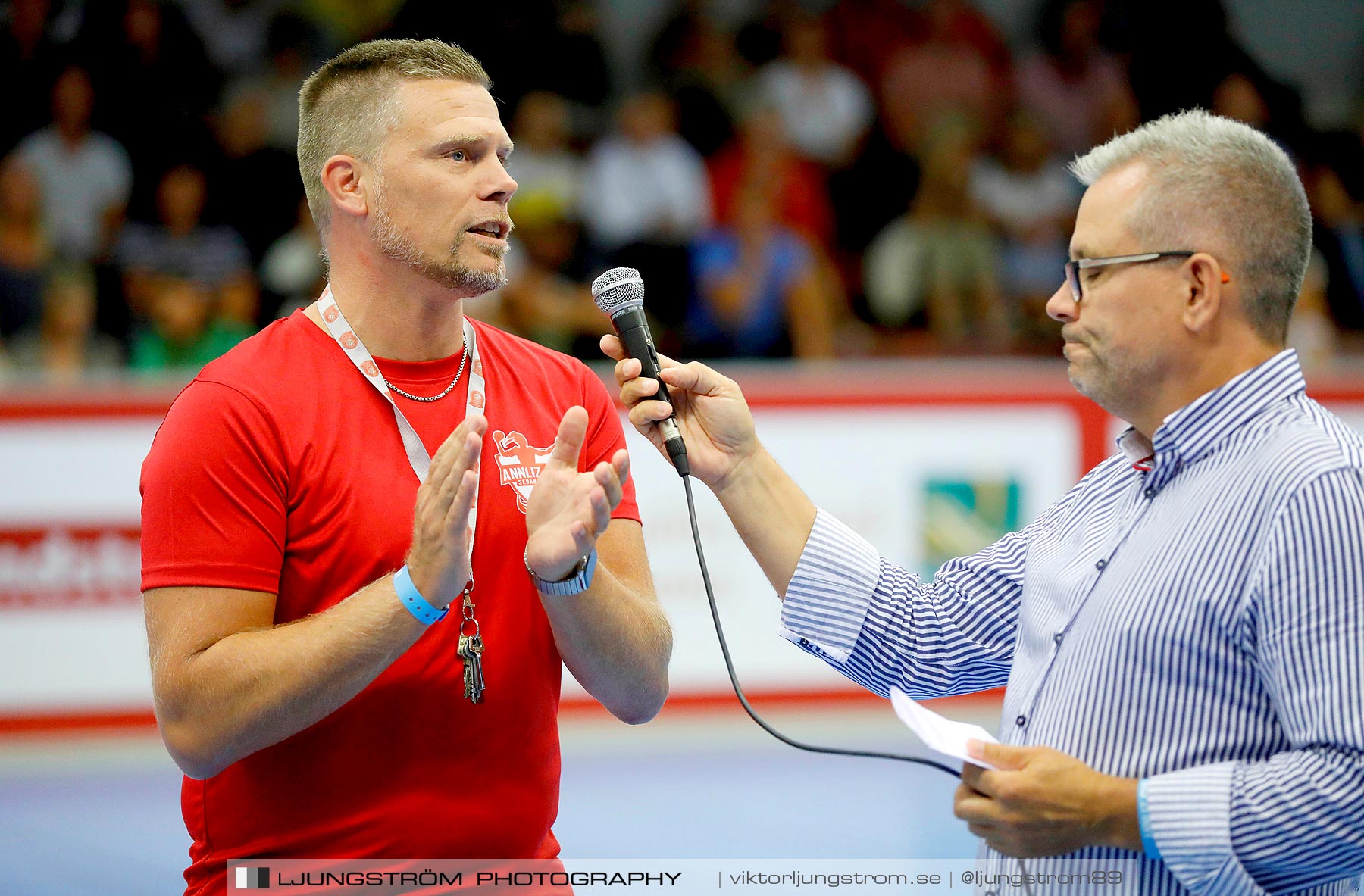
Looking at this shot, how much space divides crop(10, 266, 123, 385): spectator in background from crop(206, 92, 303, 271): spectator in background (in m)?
0.78

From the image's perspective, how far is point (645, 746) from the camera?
5.32 m

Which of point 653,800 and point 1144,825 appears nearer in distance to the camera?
point 1144,825

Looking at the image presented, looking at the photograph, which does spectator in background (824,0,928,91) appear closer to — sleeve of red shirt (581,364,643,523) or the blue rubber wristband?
sleeve of red shirt (581,364,643,523)

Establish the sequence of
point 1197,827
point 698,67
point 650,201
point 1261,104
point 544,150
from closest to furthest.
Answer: point 1197,827, point 544,150, point 650,201, point 698,67, point 1261,104

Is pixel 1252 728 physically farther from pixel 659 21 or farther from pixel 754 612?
pixel 659 21

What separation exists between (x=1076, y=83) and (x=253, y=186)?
5.25 meters

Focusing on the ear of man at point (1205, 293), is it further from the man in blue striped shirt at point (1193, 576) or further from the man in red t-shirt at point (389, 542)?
the man in red t-shirt at point (389, 542)

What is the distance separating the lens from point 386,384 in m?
2.21

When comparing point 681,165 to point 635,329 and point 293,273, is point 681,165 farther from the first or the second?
point 635,329

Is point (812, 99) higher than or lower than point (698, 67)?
lower

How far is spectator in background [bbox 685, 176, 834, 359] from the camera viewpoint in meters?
6.75

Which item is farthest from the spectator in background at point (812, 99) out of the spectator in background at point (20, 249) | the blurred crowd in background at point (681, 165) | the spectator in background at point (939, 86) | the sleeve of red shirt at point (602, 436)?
the sleeve of red shirt at point (602, 436)

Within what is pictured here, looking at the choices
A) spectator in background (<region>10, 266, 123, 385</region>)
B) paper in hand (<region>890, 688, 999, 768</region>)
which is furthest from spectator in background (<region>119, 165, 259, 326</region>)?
paper in hand (<region>890, 688, 999, 768</region>)

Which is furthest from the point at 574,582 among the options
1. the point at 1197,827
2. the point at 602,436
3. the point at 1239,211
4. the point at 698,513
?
the point at 698,513
